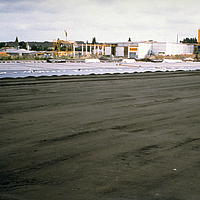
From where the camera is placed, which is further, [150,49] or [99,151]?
[150,49]

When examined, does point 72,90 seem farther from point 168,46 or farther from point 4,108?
point 168,46

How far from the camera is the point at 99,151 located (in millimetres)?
5473

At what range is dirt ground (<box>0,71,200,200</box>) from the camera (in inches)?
157

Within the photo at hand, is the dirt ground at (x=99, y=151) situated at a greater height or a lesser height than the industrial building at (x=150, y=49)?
lesser

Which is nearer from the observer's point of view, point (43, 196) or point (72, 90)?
point (43, 196)

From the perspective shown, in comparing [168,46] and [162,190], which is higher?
[168,46]

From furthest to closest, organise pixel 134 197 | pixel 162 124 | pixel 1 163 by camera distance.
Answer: pixel 162 124, pixel 1 163, pixel 134 197

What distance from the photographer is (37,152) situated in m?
5.38

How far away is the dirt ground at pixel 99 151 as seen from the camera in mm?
3994

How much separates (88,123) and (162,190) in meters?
3.83

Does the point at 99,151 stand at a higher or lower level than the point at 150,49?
lower

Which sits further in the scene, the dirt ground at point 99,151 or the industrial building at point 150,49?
the industrial building at point 150,49

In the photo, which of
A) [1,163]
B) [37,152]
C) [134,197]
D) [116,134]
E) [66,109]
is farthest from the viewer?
[66,109]

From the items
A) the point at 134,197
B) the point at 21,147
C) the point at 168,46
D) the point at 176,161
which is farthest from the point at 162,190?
the point at 168,46
